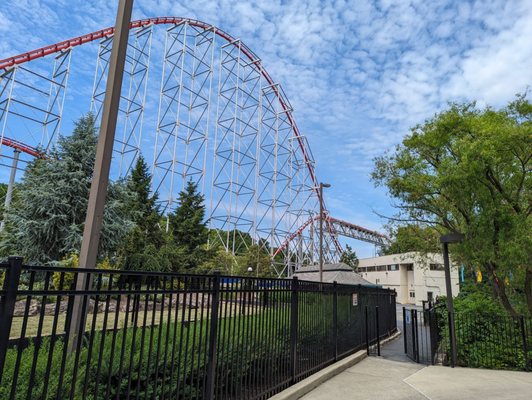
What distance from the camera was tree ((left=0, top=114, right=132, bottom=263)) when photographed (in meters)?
15.5

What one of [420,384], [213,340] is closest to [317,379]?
[420,384]

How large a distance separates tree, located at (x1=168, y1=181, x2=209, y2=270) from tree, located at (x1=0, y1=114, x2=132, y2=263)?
1259 cm

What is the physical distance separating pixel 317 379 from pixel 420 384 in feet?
5.99

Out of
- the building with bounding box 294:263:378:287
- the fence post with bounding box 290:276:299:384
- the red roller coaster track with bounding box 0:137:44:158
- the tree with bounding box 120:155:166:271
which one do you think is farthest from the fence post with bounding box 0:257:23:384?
the red roller coaster track with bounding box 0:137:44:158

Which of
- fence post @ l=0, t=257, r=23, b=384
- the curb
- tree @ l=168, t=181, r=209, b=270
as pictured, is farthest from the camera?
tree @ l=168, t=181, r=209, b=270

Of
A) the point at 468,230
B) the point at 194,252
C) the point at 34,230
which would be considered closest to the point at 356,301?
the point at 468,230

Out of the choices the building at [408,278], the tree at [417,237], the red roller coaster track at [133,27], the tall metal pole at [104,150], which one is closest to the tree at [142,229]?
the red roller coaster track at [133,27]

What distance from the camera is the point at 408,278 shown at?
54938 mm

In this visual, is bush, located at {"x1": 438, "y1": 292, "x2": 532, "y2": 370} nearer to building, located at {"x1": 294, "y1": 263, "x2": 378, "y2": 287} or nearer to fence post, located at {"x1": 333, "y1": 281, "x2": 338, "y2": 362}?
fence post, located at {"x1": 333, "y1": 281, "x2": 338, "y2": 362}

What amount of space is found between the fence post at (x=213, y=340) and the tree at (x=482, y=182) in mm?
6742

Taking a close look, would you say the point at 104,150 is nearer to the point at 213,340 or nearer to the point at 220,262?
the point at 213,340

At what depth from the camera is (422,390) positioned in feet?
21.0

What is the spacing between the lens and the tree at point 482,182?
28.8 ft

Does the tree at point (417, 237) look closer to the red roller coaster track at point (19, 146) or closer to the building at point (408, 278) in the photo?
the red roller coaster track at point (19, 146)
